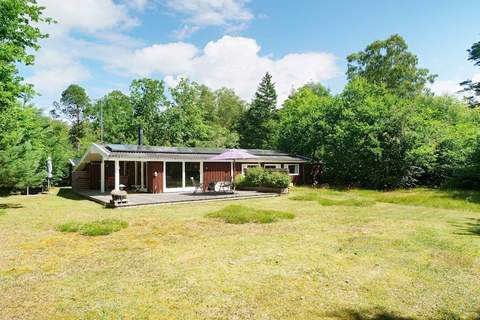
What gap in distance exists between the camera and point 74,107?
55000mm

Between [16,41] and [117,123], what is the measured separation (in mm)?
28550

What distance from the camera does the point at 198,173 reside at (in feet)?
65.8

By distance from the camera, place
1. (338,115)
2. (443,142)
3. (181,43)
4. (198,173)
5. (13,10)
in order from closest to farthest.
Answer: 1. (13,10)
2. (198,173)
3. (443,142)
4. (338,115)
5. (181,43)

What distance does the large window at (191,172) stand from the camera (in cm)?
1955

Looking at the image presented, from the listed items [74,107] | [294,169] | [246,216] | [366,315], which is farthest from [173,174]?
[74,107]

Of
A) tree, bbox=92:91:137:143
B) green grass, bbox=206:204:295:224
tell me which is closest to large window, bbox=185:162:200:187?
green grass, bbox=206:204:295:224

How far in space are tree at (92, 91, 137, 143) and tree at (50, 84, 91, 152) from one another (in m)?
12.8

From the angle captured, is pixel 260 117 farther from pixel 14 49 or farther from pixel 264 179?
pixel 14 49

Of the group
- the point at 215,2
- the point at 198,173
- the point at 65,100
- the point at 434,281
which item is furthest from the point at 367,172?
the point at 65,100

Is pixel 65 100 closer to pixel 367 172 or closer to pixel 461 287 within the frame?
pixel 367 172

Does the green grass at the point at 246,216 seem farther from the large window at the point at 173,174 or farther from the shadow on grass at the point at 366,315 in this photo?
the large window at the point at 173,174

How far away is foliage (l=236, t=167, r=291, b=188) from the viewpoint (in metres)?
Answer: 18.4

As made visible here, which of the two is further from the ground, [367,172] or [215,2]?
[215,2]

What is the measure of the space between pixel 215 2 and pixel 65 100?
50.1 m
